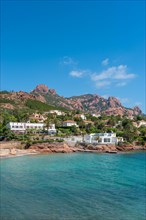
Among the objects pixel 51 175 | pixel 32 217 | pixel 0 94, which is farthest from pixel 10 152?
pixel 0 94

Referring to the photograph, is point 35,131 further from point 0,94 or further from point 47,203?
point 0,94

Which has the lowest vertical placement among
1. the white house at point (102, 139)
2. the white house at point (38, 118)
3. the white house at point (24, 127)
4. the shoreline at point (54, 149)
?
the shoreline at point (54, 149)

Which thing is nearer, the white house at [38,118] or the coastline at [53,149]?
the coastline at [53,149]

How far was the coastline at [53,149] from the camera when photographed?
196 ft

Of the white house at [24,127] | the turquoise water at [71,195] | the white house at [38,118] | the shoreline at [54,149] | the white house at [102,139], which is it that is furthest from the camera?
the white house at [38,118]

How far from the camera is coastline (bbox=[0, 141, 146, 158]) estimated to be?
59.7 m

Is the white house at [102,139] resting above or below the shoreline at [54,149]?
above

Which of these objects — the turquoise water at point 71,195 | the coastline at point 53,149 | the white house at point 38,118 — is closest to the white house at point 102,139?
the coastline at point 53,149

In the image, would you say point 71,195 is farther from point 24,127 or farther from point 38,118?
point 38,118

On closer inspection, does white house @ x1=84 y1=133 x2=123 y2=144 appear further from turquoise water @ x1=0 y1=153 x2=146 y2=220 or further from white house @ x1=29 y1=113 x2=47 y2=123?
turquoise water @ x1=0 y1=153 x2=146 y2=220

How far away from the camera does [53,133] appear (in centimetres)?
8844

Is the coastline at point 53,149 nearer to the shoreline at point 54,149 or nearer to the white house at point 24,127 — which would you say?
the shoreline at point 54,149

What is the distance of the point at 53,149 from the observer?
67.1 meters

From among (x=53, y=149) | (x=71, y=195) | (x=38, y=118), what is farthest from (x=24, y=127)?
(x=71, y=195)
